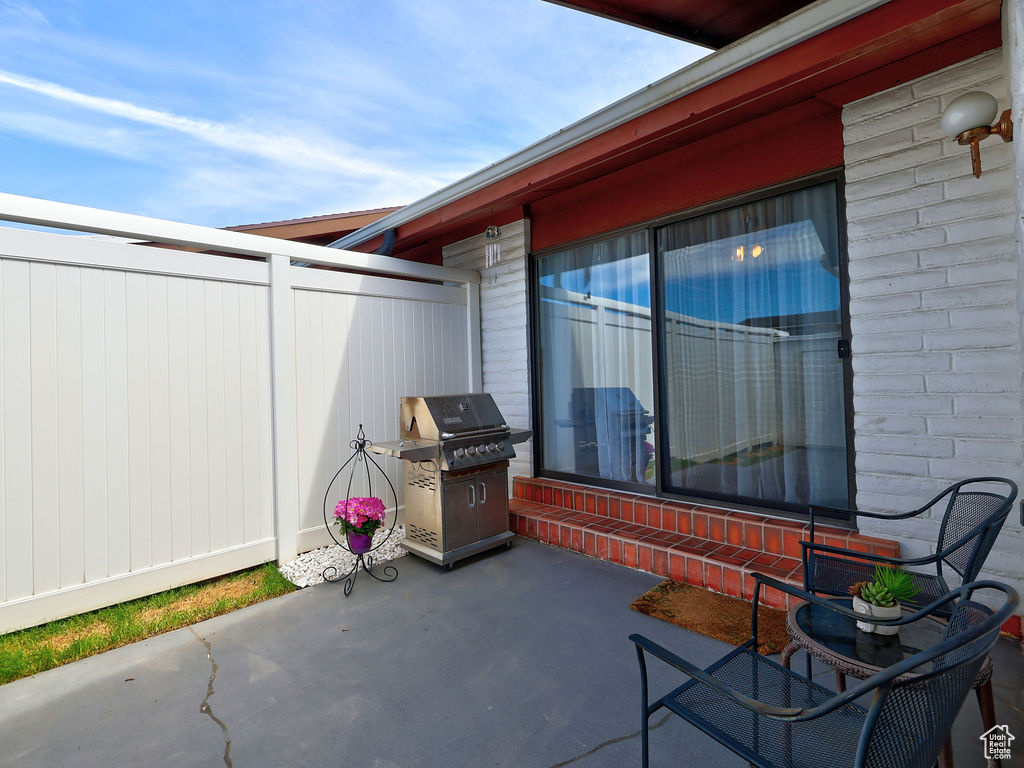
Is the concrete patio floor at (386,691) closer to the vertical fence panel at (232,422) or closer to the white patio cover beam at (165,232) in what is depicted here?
the vertical fence panel at (232,422)

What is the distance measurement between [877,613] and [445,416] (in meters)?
2.70

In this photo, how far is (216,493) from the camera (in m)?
3.40

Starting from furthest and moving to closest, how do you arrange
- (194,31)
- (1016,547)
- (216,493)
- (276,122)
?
(276,122) → (194,31) → (216,493) → (1016,547)

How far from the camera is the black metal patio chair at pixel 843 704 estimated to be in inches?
38.2

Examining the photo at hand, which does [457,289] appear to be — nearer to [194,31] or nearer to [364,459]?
[364,459]

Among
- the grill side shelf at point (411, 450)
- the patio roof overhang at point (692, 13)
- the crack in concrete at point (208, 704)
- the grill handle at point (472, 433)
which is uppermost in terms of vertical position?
the patio roof overhang at point (692, 13)

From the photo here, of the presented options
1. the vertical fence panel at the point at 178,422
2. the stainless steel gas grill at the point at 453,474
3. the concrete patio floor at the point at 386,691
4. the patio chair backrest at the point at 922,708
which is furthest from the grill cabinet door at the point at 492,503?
the patio chair backrest at the point at 922,708

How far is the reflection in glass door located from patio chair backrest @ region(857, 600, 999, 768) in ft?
7.11

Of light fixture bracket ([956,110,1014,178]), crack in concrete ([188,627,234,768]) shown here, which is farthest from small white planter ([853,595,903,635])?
crack in concrete ([188,627,234,768])

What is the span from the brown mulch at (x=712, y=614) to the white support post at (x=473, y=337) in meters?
2.64

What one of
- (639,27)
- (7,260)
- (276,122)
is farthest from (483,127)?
(7,260)

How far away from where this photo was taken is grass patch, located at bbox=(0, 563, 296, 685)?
8.12ft

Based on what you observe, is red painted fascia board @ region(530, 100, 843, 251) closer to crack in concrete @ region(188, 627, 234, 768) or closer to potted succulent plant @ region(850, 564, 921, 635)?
potted succulent plant @ region(850, 564, 921, 635)

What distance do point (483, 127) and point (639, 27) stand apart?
7.47 m
